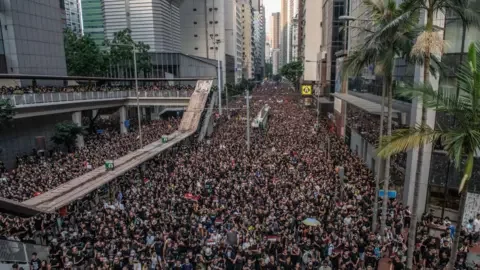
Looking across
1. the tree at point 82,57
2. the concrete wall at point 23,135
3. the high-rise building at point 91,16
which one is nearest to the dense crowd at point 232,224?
the concrete wall at point 23,135

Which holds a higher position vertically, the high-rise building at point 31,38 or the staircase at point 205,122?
the high-rise building at point 31,38

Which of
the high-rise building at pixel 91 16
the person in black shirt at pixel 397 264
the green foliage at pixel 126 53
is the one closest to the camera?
the person in black shirt at pixel 397 264

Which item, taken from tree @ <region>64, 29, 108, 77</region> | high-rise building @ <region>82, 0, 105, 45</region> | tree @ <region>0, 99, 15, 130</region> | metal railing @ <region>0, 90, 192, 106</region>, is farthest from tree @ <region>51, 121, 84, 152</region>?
high-rise building @ <region>82, 0, 105, 45</region>

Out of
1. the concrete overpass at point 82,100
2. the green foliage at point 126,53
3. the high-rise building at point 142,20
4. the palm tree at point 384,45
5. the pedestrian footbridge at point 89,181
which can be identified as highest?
the high-rise building at point 142,20

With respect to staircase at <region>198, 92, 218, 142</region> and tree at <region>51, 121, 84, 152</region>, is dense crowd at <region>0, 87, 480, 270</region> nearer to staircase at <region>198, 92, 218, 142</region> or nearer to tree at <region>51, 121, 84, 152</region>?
tree at <region>51, 121, 84, 152</region>

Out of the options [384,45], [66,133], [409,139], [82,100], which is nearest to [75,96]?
[82,100]

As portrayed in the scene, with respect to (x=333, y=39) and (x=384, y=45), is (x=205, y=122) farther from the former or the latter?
(x=384, y=45)

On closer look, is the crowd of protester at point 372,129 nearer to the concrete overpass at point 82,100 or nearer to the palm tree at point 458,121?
the palm tree at point 458,121
